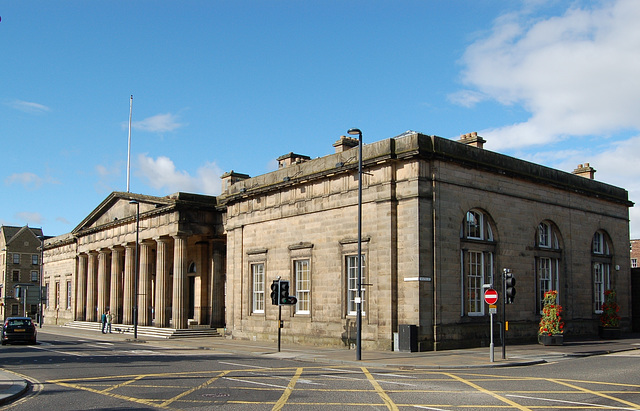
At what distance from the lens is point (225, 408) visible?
12.1m

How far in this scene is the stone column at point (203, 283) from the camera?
46.3 metres

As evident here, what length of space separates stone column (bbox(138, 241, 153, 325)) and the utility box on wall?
87.7 ft

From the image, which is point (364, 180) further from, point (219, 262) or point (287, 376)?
point (219, 262)

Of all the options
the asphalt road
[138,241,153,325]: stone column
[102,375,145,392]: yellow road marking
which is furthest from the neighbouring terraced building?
[102,375,145,392]: yellow road marking

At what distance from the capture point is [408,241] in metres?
26.6

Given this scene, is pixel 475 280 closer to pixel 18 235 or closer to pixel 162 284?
pixel 162 284

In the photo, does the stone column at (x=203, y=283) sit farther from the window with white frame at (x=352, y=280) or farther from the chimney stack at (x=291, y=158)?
the window with white frame at (x=352, y=280)

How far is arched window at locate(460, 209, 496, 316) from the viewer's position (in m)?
28.2

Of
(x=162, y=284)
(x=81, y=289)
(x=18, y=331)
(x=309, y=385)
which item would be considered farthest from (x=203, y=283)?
(x=309, y=385)

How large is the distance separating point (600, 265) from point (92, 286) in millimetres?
43786

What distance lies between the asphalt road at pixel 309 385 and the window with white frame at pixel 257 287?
470 inches

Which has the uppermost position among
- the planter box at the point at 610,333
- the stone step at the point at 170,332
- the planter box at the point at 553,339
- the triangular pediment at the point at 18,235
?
the triangular pediment at the point at 18,235

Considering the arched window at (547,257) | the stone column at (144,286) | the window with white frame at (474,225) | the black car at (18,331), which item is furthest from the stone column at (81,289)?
the arched window at (547,257)

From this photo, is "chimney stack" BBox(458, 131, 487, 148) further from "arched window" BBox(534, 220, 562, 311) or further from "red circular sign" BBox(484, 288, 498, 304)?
"red circular sign" BBox(484, 288, 498, 304)
